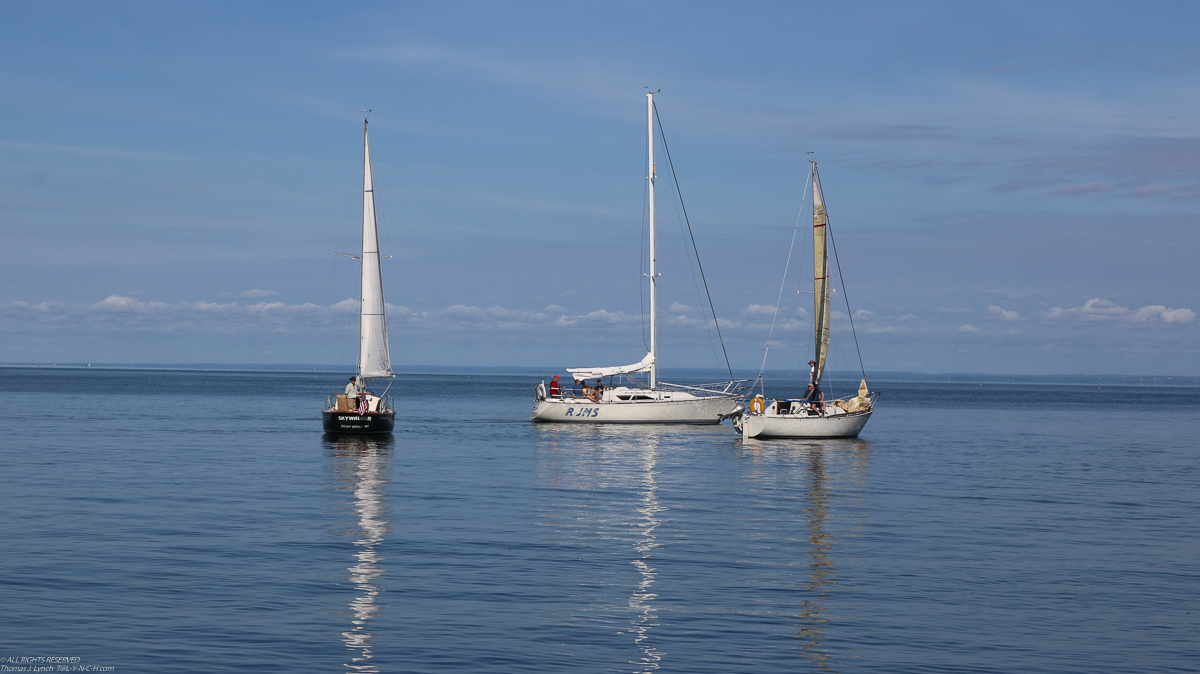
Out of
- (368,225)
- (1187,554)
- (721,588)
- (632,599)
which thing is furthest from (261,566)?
(368,225)

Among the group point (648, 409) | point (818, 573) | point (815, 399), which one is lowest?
point (818, 573)

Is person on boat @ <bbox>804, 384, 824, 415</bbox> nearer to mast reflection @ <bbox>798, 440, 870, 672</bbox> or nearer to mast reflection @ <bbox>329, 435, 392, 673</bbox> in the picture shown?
mast reflection @ <bbox>798, 440, 870, 672</bbox>

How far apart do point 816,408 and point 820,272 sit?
7.35 meters

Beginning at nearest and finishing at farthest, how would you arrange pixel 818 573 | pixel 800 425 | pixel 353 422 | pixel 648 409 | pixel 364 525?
1. pixel 818 573
2. pixel 364 525
3. pixel 353 422
4. pixel 800 425
5. pixel 648 409

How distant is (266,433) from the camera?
63406mm

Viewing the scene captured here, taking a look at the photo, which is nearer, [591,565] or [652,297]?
[591,565]

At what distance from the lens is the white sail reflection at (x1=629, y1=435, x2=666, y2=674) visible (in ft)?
49.4

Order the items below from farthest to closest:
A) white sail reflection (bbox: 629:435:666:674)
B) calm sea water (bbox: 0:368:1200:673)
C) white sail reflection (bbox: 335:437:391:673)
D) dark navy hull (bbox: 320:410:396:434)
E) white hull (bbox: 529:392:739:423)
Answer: white hull (bbox: 529:392:739:423) → dark navy hull (bbox: 320:410:396:434) → white sail reflection (bbox: 335:437:391:673) → calm sea water (bbox: 0:368:1200:673) → white sail reflection (bbox: 629:435:666:674)

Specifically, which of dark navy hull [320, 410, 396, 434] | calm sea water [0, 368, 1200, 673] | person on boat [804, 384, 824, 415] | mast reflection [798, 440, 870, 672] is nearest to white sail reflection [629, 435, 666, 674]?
calm sea water [0, 368, 1200, 673]

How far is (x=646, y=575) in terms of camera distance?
2050 cm

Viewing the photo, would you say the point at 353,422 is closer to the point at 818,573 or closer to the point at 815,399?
the point at 815,399

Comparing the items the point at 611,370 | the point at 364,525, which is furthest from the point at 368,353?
the point at 364,525

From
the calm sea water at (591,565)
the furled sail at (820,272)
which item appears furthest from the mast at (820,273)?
the calm sea water at (591,565)

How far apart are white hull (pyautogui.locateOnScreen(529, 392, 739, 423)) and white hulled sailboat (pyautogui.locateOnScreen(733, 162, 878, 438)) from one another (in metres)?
9.09
